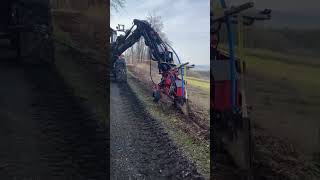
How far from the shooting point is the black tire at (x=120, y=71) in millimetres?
3400

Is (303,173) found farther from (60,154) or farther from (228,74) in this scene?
(60,154)

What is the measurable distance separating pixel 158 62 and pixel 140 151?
1.94 feet

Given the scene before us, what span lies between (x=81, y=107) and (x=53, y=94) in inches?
7.7

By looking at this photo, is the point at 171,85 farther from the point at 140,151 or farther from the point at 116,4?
the point at 116,4

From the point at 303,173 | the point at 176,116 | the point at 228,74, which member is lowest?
the point at 303,173

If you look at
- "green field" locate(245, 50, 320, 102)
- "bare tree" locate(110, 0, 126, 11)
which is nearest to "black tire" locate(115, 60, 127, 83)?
"bare tree" locate(110, 0, 126, 11)

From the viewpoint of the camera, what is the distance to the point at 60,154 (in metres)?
3.36

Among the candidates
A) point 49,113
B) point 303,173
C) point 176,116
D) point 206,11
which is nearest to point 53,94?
point 49,113

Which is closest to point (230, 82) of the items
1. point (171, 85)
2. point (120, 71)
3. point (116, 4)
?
point (171, 85)

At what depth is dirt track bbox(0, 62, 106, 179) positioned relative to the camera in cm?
331

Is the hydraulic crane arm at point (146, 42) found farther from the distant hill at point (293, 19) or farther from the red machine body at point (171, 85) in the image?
the distant hill at point (293, 19)

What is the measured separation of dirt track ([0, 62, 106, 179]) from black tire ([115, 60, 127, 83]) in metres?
0.29

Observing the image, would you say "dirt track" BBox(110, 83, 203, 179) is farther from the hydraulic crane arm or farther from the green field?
the green field

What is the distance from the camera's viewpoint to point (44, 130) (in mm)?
3357
